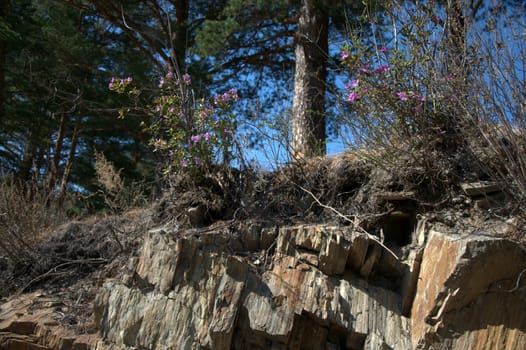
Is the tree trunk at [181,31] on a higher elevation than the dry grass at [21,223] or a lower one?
higher

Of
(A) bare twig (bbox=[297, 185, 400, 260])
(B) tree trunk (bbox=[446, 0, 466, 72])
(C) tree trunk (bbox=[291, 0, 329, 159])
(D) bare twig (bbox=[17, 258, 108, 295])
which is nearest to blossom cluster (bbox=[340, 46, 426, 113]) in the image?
(B) tree trunk (bbox=[446, 0, 466, 72])

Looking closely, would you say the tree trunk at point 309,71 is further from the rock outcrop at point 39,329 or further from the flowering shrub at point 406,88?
the rock outcrop at point 39,329

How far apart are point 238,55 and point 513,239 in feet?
21.2

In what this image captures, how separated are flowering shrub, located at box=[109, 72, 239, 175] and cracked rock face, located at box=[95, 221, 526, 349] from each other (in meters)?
0.89

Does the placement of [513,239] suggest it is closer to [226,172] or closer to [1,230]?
[226,172]

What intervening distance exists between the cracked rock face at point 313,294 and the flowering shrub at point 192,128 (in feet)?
2.92

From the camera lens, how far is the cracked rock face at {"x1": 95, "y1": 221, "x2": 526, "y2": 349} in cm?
352

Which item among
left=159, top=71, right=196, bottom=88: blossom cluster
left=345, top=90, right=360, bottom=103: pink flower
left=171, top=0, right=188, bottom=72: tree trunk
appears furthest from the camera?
left=171, top=0, right=188, bottom=72: tree trunk

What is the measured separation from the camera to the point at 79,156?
13.7 metres

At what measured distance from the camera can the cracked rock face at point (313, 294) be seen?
3.52 m

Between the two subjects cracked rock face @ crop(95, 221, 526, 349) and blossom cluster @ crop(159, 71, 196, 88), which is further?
blossom cluster @ crop(159, 71, 196, 88)

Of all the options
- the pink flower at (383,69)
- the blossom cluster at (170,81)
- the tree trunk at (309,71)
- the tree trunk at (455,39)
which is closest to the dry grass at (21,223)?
the blossom cluster at (170,81)

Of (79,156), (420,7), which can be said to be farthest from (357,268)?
(79,156)

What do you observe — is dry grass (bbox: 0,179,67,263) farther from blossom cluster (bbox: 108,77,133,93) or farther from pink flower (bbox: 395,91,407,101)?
pink flower (bbox: 395,91,407,101)
